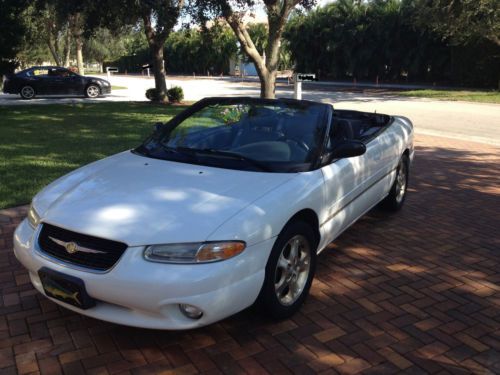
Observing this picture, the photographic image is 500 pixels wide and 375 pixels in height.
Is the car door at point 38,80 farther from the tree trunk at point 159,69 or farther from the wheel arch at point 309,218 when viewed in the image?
the wheel arch at point 309,218

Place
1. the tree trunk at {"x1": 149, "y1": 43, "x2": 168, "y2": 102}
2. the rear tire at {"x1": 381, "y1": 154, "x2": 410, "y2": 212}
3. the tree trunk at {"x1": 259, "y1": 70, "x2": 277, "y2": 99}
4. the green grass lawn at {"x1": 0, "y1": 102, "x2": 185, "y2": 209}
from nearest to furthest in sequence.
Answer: the rear tire at {"x1": 381, "y1": 154, "x2": 410, "y2": 212}
the green grass lawn at {"x1": 0, "y1": 102, "x2": 185, "y2": 209}
the tree trunk at {"x1": 259, "y1": 70, "x2": 277, "y2": 99}
the tree trunk at {"x1": 149, "y1": 43, "x2": 168, "y2": 102}

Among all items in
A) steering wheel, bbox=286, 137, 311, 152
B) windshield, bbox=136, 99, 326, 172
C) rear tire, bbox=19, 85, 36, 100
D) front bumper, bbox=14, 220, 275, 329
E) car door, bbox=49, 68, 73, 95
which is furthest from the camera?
car door, bbox=49, 68, 73, 95

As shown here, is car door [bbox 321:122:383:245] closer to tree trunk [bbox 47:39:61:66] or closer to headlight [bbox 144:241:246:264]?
headlight [bbox 144:241:246:264]

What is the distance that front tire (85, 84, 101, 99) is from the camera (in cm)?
2286

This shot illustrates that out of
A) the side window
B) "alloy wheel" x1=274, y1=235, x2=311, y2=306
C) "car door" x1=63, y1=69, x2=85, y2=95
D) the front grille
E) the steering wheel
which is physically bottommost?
"alloy wheel" x1=274, y1=235, x2=311, y2=306

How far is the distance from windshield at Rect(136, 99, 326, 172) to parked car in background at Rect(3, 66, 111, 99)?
19.5m

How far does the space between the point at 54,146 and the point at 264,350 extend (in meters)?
7.59

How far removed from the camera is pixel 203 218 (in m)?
2.92

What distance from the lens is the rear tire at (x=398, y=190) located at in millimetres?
5691

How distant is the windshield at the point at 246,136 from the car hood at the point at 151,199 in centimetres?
18

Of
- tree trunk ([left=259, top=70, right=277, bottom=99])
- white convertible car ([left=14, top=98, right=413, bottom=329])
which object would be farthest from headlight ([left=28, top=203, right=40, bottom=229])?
tree trunk ([left=259, top=70, right=277, bottom=99])

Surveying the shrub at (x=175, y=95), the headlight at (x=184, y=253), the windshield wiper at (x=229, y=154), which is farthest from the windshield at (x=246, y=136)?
the shrub at (x=175, y=95)

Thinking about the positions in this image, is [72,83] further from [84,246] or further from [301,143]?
[84,246]

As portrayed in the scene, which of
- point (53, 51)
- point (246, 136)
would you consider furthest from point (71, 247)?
point (53, 51)
